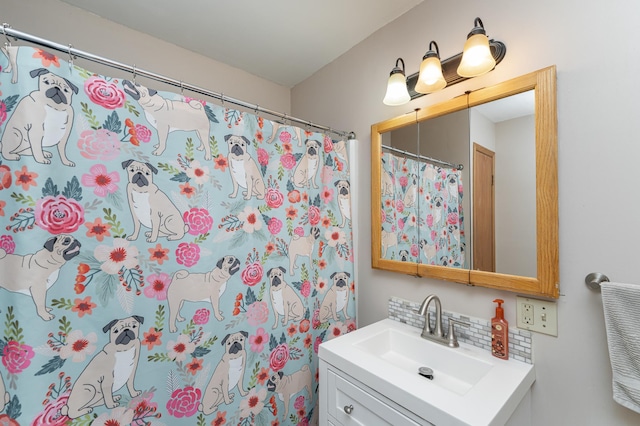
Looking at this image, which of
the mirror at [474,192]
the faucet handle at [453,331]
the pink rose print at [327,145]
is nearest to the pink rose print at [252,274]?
the mirror at [474,192]

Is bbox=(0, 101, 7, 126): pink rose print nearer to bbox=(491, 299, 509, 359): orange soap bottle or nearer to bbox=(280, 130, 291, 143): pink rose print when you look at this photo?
bbox=(280, 130, 291, 143): pink rose print

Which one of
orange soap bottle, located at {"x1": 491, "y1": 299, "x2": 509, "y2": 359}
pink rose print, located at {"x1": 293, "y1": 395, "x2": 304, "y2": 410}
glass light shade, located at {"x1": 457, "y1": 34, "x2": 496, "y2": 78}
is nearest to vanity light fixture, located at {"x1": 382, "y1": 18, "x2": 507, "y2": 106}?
glass light shade, located at {"x1": 457, "y1": 34, "x2": 496, "y2": 78}

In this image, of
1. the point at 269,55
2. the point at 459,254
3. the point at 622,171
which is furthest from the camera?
the point at 269,55

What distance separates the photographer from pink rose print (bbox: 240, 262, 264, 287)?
1.26m

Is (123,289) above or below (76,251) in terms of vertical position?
below

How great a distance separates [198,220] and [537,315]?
137 cm

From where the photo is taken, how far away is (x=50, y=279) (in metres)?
0.84

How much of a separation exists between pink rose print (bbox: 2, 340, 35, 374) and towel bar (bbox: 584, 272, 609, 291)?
1773 mm

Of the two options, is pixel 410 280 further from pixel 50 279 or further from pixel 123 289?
pixel 50 279

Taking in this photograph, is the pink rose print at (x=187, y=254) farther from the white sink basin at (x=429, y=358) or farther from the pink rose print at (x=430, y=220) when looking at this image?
the pink rose print at (x=430, y=220)

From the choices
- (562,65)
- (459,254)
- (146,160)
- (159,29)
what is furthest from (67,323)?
(562,65)

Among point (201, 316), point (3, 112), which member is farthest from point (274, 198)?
point (3, 112)

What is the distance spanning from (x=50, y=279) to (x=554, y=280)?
1.67m

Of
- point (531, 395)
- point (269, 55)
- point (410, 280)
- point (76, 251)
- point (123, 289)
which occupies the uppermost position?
point (269, 55)
